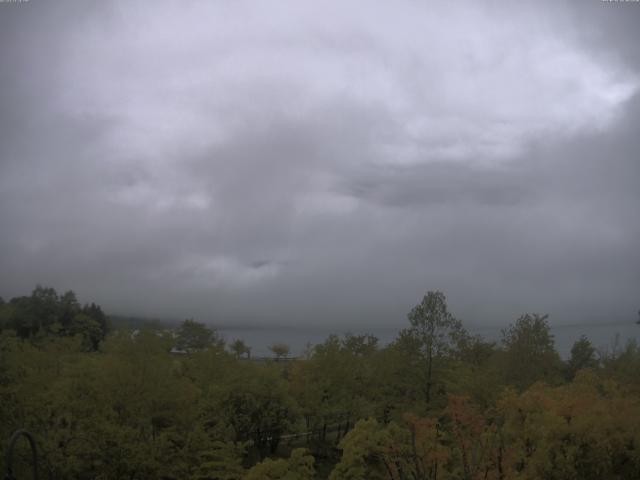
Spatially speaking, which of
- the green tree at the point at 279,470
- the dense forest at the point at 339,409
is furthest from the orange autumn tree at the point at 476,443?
the green tree at the point at 279,470

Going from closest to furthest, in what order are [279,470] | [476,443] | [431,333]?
[279,470]
[476,443]
[431,333]

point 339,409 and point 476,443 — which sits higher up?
point 476,443

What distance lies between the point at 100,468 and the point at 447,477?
15474 mm

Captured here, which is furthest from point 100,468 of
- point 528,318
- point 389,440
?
point 528,318

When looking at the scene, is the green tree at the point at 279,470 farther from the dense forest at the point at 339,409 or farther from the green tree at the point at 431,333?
the green tree at the point at 431,333

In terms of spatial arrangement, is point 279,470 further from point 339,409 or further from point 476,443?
point 339,409

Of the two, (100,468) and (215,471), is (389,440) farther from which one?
(100,468)

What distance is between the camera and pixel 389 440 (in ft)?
79.7

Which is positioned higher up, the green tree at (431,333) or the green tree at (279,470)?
the green tree at (431,333)

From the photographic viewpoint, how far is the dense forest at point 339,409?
70.1 ft

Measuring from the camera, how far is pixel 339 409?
41.2 m

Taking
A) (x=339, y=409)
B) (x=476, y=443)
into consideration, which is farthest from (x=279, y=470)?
(x=339, y=409)

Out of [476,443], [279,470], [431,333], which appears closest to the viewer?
[279,470]

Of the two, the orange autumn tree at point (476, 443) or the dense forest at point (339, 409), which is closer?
the dense forest at point (339, 409)
